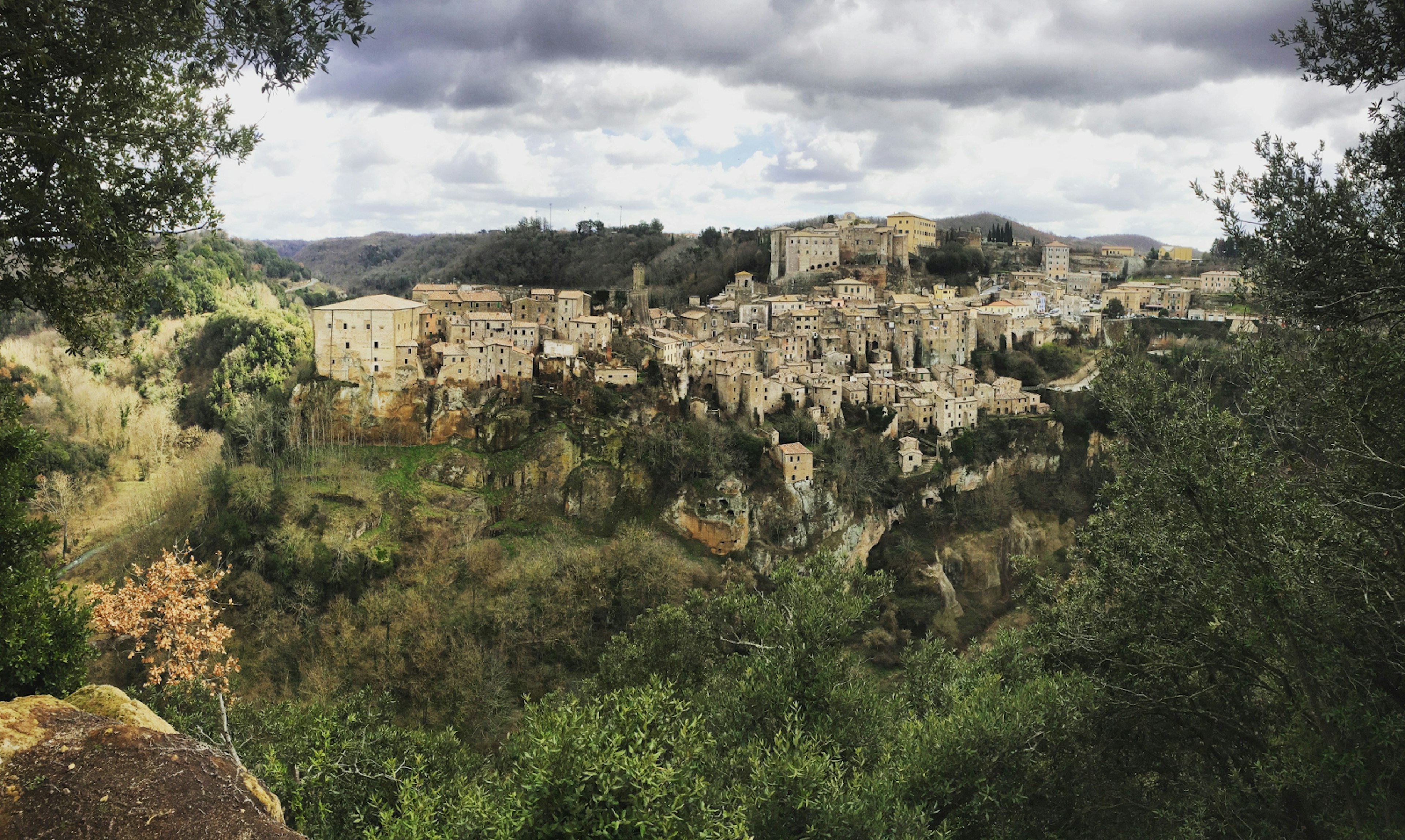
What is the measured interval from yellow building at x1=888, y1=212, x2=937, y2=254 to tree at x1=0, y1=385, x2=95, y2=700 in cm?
6669

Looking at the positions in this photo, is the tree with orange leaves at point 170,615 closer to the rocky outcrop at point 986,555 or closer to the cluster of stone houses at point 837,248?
the rocky outcrop at point 986,555

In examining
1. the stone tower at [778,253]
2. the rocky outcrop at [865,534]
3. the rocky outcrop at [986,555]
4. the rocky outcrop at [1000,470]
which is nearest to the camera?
the rocky outcrop at [865,534]

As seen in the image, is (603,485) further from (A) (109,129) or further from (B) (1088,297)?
(B) (1088,297)

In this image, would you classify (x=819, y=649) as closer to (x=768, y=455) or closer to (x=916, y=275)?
(x=768, y=455)

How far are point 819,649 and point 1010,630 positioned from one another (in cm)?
657

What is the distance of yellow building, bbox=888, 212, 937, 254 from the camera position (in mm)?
68875

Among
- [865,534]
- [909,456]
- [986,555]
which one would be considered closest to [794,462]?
[865,534]

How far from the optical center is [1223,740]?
8.34 metres

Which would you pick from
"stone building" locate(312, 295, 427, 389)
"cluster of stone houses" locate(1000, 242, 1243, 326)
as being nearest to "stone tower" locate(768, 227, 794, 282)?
"cluster of stone houses" locate(1000, 242, 1243, 326)

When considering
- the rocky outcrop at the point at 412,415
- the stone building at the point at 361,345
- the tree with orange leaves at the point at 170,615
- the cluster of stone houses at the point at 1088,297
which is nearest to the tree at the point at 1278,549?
the tree with orange leaves at the point at 170,615

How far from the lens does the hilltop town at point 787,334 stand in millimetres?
35625

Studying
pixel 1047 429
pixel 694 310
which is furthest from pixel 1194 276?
pixel 694 310

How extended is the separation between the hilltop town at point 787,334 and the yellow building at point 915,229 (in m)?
1.24

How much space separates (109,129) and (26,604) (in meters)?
4.00
